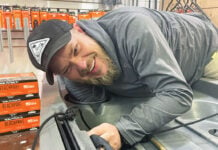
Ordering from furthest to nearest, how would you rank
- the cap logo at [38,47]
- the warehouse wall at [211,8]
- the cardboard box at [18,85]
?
the warehouse wall at [211,8], the cardboard box at [18,85], the cap logo at [38,47]

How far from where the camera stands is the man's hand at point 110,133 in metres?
0.54

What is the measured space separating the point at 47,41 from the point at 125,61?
279mm

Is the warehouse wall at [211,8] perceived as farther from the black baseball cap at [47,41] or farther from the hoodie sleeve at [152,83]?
the black baseball cap at [47,41]

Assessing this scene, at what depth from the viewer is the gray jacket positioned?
0.59m

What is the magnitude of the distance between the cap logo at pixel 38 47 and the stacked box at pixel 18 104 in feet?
1.04

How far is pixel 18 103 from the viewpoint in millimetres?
970

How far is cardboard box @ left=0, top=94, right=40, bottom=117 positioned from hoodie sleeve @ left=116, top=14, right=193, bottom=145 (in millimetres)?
547

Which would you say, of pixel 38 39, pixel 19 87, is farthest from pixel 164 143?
pixel 19 87

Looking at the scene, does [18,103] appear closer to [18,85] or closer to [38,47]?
[18,85]

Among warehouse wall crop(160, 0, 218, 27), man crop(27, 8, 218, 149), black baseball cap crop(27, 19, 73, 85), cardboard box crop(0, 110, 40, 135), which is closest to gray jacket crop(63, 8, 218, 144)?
man crop(27, 8, 218, 149)

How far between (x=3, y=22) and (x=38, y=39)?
1020mm

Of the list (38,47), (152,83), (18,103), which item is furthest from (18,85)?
(152,83)

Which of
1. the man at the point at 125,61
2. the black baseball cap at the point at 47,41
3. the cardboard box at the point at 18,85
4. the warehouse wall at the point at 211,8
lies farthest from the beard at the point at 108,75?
the warehouse wall at the point at 211,8

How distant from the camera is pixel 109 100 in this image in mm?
880
